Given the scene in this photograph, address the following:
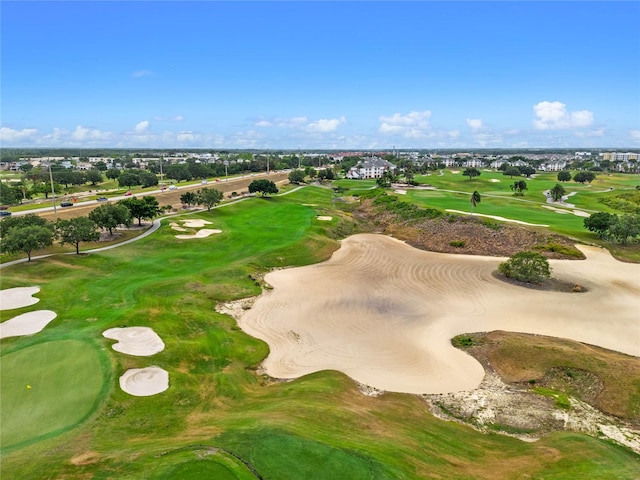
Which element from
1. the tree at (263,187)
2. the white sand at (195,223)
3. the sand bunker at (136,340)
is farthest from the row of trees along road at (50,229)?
the tree at (263,187)

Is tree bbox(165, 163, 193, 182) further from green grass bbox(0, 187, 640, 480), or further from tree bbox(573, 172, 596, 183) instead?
tree bbox(573, 172, 596, 183)

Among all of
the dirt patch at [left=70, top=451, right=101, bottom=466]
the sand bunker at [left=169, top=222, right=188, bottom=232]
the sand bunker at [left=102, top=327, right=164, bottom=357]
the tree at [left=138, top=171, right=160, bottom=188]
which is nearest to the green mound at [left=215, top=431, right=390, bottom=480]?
the dirt patch at [left=70, top=451, right=101, bottom=466]

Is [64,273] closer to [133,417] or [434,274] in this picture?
[133,417]

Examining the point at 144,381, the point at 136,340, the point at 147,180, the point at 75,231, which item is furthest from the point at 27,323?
the point at 147,180

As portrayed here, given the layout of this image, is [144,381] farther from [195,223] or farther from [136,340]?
[195,223]

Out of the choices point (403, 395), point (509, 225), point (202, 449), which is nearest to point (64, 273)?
point (202, 449)
